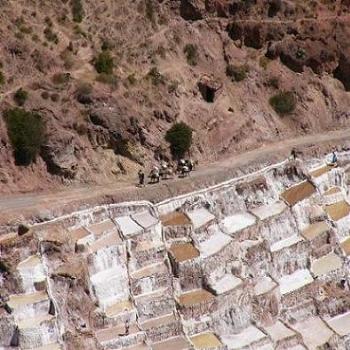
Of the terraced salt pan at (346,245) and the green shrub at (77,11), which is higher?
the green shrub at (77,11)

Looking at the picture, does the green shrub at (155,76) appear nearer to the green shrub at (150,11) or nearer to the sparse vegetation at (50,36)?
the green shrub at (150,11)

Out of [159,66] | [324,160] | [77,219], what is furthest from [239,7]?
[77,219]

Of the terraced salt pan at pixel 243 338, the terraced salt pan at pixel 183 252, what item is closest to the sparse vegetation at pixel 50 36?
the terraced salt pan at pixel 183 252

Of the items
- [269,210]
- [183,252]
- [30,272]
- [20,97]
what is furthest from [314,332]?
[20,97]

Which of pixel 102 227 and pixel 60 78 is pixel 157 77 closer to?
pixel 60 78

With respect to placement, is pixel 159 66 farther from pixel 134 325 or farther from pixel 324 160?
pixel 134 325

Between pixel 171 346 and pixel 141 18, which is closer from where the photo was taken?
pixel 171 346
